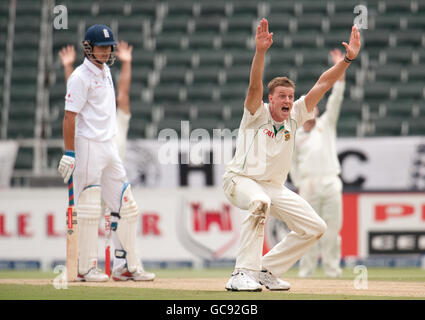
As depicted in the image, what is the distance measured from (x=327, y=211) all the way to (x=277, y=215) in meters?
3.82

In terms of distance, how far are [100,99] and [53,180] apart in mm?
5967

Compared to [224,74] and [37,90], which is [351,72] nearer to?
[224,74]

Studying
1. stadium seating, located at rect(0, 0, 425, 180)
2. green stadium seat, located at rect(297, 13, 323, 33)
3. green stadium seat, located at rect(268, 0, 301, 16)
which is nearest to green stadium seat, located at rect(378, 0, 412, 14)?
stadium seating, located at rect(0, 0, 425, 180)

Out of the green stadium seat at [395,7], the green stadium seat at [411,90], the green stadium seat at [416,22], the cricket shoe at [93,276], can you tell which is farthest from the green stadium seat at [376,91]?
the cricket shoe at [93,276]

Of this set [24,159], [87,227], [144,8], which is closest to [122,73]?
[87,227]

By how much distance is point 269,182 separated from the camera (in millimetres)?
7566

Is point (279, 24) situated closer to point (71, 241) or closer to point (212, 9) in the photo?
point (212, 9)

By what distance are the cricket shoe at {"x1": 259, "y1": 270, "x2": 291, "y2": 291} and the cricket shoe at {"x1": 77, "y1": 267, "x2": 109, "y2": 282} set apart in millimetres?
1663

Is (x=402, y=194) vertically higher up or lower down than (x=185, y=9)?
lower down

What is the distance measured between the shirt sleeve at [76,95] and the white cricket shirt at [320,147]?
4.19 m

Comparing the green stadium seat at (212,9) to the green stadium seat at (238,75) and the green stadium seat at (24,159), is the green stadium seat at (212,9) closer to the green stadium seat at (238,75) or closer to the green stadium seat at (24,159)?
the green stadium seat at (238,75)

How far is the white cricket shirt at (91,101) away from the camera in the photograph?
26.8ft

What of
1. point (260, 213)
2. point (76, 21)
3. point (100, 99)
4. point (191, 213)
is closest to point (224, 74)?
point (76, 21)

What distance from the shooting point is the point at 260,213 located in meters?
7.11
